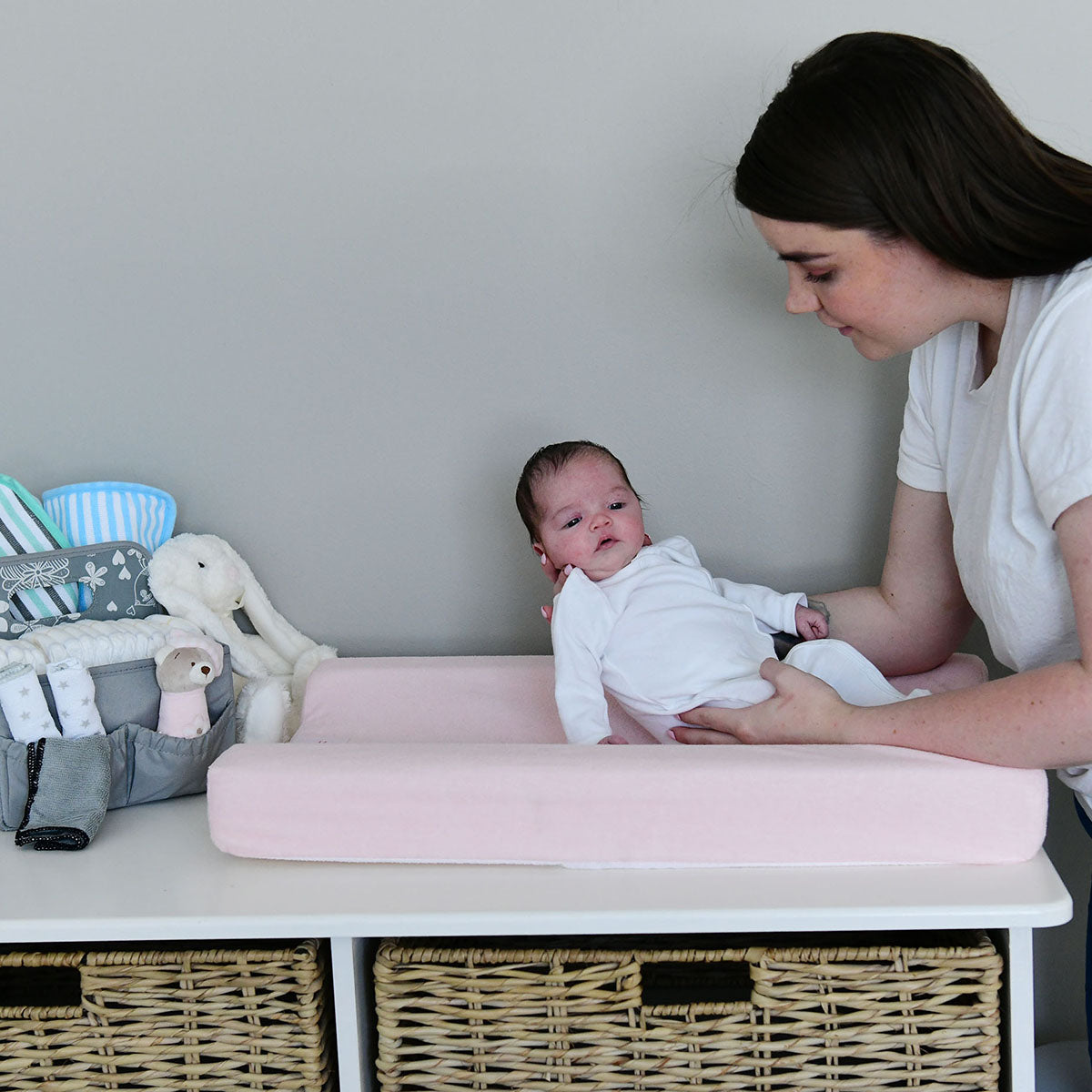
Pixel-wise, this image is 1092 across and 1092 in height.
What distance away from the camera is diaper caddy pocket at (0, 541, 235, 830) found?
1.44 meters

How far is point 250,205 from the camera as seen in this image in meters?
1.67

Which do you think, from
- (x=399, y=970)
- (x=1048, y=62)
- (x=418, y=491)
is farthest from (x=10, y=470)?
(x=1048, y=62)

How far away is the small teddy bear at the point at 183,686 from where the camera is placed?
1.50 metres

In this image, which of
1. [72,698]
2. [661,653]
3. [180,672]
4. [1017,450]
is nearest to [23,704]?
[72,698]

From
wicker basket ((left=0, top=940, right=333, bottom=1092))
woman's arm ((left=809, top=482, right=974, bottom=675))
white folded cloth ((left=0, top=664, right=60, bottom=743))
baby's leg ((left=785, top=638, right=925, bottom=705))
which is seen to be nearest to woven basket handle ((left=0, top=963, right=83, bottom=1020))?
wicker basket ((left=0, top=940, right=333, bottom=1092))

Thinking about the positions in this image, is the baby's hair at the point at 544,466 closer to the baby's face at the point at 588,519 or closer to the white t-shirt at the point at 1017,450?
the baby's face at the point at 588,519

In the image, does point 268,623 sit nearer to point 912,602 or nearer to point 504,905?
Answer: point 504,905

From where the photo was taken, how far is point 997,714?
117 centimetres

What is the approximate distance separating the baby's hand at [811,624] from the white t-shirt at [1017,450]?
0.69 feet

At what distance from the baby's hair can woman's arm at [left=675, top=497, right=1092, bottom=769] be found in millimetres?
411

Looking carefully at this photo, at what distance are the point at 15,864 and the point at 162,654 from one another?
295 mm

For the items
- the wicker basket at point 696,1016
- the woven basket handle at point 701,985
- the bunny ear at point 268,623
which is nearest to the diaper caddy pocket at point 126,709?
the bunny ear at point 268,623

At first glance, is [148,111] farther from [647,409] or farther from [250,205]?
[647,409]

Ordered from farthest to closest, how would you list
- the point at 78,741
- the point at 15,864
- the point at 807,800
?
the point at 78,741 < the point at 15,864 < the point at 807,800
